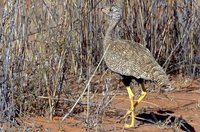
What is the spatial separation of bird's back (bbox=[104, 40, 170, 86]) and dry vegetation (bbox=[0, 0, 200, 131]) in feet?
0.71

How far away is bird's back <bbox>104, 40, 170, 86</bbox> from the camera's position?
6.31m

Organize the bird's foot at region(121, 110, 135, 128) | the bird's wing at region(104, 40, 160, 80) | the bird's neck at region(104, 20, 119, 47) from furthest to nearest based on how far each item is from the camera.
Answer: the bird's neck at region(104, 20, 119, 47) → the bird's foot at region(121, 110, 135, 128) → the bird's wing at region(104, 40, 160, 80)

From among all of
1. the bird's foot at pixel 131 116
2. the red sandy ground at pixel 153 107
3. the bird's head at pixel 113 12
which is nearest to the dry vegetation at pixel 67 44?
the red sandy ground at pixel 153 107

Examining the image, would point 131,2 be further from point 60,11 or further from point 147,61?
point 147,61

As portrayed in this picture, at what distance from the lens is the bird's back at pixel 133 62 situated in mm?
6312

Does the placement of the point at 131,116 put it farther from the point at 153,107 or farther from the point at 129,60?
the point at 153,107

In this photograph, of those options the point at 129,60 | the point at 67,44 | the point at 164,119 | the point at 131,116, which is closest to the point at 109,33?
the point at 67,44

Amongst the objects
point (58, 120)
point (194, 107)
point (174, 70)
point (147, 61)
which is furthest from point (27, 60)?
point (174, 70)

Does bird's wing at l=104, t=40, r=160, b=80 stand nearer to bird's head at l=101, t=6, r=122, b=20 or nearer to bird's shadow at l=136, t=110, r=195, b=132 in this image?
bird's head at l=101, t=6, r=122, b=20

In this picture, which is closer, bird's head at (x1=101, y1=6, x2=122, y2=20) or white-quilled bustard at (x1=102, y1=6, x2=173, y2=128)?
white-quilled bustard at (x1=102, y1=6, x2=173, y2=128)

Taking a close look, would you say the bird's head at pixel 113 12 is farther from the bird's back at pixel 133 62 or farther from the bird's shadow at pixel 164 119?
the bird's shadow at pixel 164 119

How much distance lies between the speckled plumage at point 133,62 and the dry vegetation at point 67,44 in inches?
8.5

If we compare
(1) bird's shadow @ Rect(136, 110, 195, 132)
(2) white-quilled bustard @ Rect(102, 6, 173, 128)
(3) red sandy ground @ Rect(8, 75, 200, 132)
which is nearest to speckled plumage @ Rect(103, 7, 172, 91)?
(2) white-quilled bustard @ Rect(102, 6, 173, 128)

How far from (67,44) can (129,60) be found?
744 millimetres
